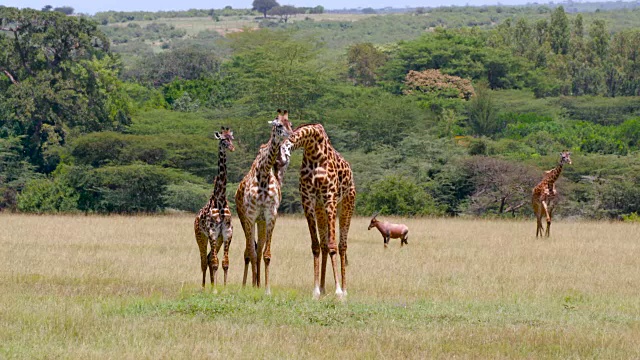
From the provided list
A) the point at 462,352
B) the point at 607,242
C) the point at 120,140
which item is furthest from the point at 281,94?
the point at 462,352

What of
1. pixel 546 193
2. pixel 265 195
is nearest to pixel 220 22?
pixel 546 193

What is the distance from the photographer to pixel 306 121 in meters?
45.1

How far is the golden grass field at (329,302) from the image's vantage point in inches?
395

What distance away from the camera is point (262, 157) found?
13094 millimetres

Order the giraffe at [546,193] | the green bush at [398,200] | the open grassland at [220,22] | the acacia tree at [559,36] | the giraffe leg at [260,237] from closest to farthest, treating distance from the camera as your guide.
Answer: the giraffe leg at [260,237]
the giraffe at [546,193]
the green bush at [398,200]
the acacia tree at [559,36]
the open grassland at [220,22]

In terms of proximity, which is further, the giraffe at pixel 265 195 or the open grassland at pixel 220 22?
the open grassland at pixel 220 22

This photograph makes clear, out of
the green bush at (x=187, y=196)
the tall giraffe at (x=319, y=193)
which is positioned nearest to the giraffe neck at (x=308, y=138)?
the tall giraffe at (x=319, y=193)

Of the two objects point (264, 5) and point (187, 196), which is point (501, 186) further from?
point (264, 5)

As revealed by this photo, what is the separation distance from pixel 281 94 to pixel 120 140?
8.96m

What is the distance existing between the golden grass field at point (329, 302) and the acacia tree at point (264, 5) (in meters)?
163

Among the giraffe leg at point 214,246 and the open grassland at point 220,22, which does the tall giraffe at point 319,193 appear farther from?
the open grassland at point 220,22

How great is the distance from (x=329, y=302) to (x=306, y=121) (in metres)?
33.1

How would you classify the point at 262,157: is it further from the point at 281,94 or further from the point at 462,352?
the point at 281,94

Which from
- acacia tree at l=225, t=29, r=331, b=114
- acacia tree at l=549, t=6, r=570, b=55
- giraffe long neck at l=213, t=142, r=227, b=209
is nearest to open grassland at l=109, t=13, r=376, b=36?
acacia tree at l=549, t=6, r=570, b=55
